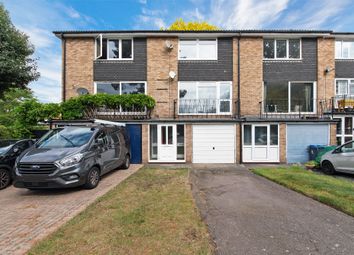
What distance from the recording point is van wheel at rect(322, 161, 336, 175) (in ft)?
31.9

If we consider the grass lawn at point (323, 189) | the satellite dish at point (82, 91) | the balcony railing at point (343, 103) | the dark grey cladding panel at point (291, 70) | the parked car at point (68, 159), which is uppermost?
the dark grey cladding panel at point (291, 70)

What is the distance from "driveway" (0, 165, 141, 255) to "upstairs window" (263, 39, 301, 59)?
1217cm

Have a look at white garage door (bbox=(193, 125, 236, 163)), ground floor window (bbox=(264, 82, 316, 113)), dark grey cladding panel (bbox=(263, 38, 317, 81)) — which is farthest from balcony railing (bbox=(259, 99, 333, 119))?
white garage door (bbox=(193, 125, 236, 163))

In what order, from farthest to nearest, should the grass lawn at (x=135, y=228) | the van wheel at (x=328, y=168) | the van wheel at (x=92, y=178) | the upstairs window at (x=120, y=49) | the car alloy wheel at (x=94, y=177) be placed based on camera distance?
the upstairs window at (x=120, y=49)
the van wheel at (x=328, y=168)
the car alloy wheel at (x=94, y=177)
the van wheel at (x=92, y=178)
the grass lawn at (x=135, y=228)

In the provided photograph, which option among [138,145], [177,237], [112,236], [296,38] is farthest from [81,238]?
[296,38]

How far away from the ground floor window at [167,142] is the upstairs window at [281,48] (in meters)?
7.41

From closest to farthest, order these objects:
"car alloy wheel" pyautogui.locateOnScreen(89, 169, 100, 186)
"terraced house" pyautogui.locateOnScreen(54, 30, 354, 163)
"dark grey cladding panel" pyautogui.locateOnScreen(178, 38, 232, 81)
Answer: "car alloy wheel" pyautogui.locateOnScreen(89, 169, 100, 186)
"terraced house" pyautogui.locateOnScreen(54, 30, 354, 163)
"dark grey cladding panel" pyautogui.locateOnScreen(178, 38, 232, 81)

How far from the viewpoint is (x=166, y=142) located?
1266cm

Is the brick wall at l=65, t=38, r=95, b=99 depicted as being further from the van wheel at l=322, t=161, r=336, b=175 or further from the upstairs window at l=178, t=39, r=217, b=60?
the van wheel at l=322, t=161, r=336, b=175

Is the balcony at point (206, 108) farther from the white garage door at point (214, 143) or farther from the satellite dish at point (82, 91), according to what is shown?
the satellite dish at point (82, 91)

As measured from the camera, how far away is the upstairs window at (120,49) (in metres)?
14.0

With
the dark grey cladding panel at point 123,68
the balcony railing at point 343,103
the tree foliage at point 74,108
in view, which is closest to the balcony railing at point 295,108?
the balcony railing at point 343,103

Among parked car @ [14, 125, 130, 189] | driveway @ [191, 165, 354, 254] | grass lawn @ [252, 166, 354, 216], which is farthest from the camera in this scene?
parked car @ [14, 125, 130, 189]

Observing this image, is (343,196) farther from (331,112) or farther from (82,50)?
(82,50)
